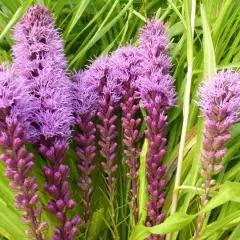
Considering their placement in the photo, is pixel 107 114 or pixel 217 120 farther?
pixel 107 114

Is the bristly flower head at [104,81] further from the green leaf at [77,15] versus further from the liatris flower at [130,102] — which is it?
the green leaf at [77,15]

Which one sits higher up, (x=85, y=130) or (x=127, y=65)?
(x=127, y=65)

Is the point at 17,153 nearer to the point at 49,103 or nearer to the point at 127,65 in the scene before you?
the point at 49,103

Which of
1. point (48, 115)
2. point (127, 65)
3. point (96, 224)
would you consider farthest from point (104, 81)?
point (96, 224)

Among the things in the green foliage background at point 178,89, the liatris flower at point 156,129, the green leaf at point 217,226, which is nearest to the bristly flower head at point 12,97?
the green foliage background at point 178,89

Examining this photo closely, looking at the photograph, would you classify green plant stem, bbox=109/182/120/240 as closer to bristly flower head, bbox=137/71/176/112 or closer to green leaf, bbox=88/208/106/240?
green leaf, bbox=88/208/106/240

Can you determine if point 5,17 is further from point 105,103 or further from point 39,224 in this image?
point 39,224

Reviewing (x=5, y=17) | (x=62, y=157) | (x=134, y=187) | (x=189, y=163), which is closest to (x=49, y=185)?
(x=62, y=157)
